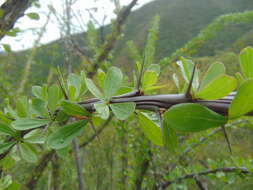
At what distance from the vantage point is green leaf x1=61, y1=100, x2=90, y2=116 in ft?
0.66

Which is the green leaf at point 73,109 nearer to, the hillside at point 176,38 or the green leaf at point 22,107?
the green leaf at point 22,107

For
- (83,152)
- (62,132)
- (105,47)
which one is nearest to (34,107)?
(62,132)

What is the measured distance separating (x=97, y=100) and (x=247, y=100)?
0.44ft

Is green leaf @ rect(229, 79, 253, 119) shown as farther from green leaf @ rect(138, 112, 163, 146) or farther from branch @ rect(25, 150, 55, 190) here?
branch @ rect(25, 150, 55, 190)

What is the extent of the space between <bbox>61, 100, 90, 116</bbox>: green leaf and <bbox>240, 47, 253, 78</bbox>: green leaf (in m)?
0.15

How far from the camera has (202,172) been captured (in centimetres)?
83

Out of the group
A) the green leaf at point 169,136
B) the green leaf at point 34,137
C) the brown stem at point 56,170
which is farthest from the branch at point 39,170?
the green leaf at point 169,136

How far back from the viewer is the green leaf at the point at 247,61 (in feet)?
0.58

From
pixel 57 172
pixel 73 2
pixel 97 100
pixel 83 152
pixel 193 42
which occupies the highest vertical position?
pixel 73 2

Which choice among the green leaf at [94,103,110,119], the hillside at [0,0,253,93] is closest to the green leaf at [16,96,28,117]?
the green leaf at [94,103,110,119]

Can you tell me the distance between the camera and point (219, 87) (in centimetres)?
17

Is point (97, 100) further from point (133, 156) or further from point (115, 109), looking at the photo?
point (133, 156)

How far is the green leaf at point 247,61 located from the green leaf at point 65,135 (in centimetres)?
15

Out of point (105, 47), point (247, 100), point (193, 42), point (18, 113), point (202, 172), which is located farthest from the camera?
point (193, 42)
